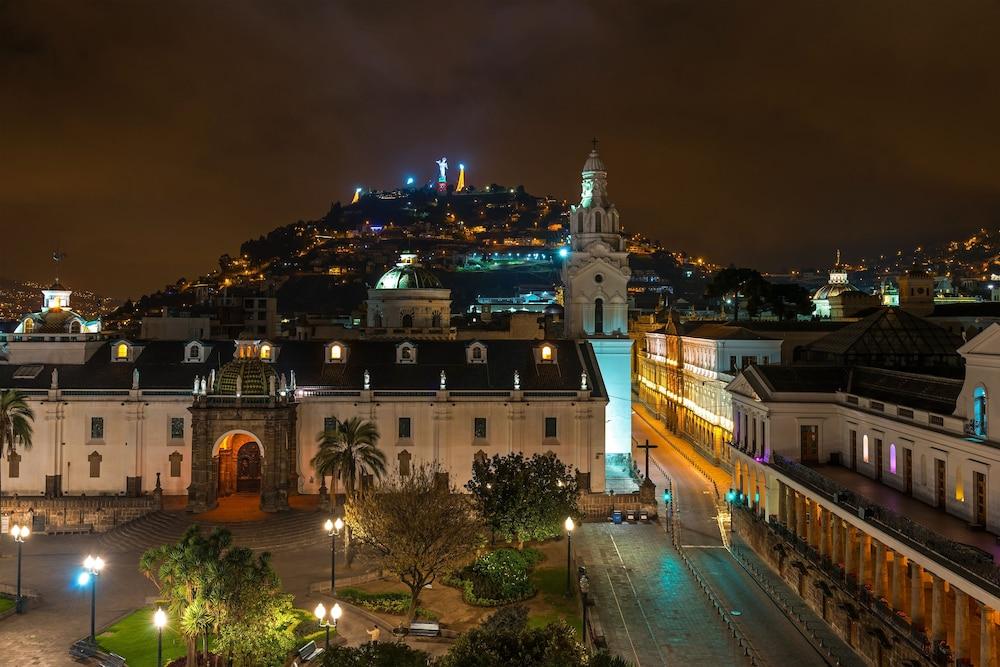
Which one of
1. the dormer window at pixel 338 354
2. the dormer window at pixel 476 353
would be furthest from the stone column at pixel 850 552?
the dormer window at pixel 338 354

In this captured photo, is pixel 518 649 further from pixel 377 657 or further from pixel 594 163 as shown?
pixel 594 163

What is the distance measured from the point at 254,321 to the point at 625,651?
120533 mm

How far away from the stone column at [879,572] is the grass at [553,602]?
1279 cm

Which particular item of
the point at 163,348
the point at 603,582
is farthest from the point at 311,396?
the point at 603,582

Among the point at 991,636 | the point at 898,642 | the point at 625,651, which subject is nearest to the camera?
the point at 991,636

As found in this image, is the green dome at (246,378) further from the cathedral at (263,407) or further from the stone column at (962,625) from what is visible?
the stone column at (962,625)

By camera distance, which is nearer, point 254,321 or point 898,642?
point 898,642

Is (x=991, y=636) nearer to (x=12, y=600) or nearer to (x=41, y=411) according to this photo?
(x=12, y=600)

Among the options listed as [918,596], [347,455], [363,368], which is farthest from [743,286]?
[918,596]

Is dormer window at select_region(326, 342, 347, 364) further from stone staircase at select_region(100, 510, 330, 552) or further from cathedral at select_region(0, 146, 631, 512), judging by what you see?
stone staircase at select_region(100, 510, 330, 552)

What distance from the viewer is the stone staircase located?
49094mm

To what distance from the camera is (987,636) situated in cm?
2638

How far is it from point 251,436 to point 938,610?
43.2 meters

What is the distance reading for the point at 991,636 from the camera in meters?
26.5
